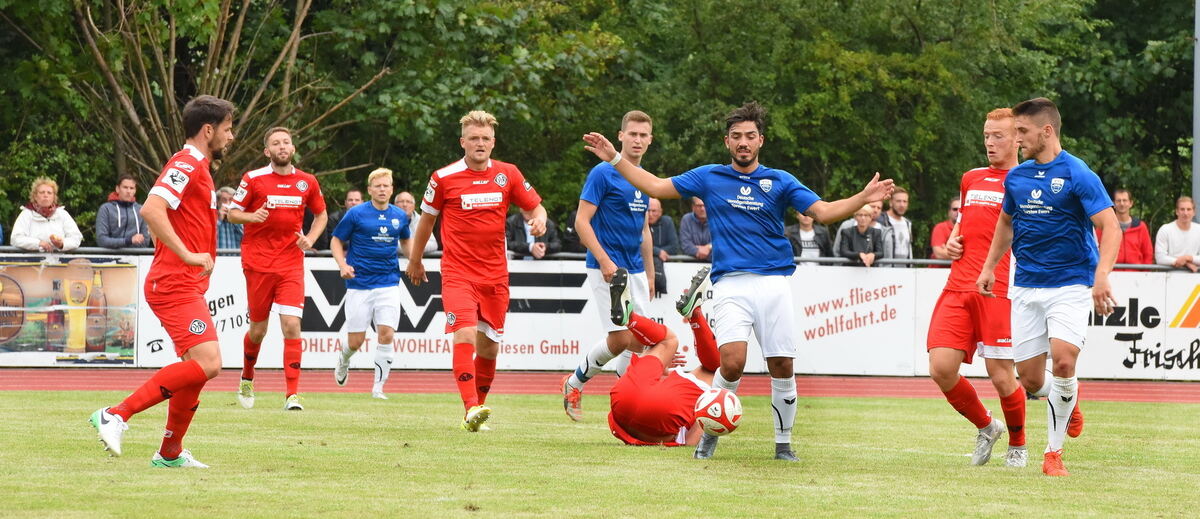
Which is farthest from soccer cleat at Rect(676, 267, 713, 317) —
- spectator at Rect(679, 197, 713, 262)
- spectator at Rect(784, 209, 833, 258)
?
spectator at Rect(784, 209, 833, 258)

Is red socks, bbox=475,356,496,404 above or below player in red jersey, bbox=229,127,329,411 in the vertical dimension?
below

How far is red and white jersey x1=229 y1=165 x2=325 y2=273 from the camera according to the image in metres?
13.8

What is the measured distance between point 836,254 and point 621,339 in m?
7.54

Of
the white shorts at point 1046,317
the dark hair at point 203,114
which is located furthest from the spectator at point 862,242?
the dark hair at point 203,114

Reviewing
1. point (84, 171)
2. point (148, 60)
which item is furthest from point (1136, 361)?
point (84, 171)

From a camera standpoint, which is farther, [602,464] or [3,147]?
[3,147]

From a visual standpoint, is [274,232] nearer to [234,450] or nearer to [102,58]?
[234,450]

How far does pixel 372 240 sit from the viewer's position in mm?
15406

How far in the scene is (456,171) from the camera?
1172 centimetres

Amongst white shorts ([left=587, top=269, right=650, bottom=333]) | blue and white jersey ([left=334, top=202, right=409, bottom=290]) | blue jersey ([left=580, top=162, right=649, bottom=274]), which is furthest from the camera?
blue and white jersey ([left=334, top=202, right=409, bottom=290])

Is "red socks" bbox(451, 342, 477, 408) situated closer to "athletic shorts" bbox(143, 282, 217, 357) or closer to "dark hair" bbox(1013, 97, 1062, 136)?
"athletic shorts" bbox(143, 282, 217, 357)

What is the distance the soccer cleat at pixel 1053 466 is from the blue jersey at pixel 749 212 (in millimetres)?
1811

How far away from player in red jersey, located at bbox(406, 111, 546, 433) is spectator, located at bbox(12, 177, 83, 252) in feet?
26.4

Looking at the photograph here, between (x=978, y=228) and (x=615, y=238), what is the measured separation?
308 centimetres
